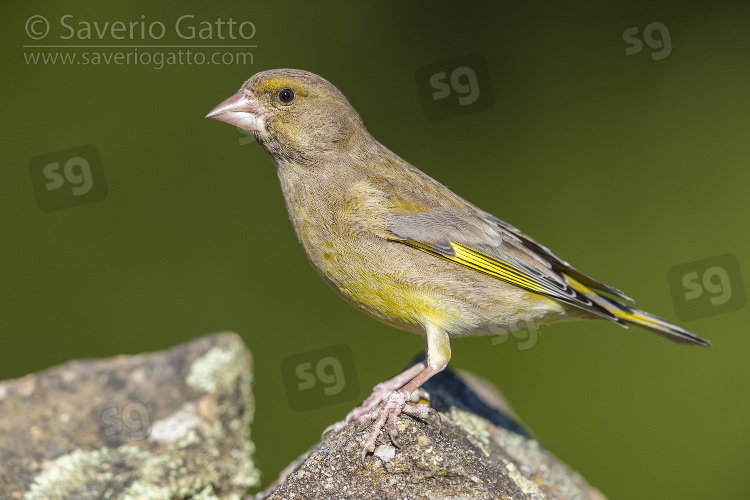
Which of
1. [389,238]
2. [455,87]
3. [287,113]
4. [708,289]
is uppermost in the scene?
[455,87]

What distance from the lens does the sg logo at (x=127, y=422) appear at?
3.51 m

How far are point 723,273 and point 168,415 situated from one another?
3.54m

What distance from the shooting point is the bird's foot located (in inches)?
115

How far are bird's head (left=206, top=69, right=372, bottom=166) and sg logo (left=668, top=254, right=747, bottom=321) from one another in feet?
8.73

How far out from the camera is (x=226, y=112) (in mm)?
3545

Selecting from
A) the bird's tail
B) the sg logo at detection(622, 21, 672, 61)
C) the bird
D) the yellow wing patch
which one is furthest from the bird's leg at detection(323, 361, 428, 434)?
the sg logo at detection(622, 21, 672, 61)

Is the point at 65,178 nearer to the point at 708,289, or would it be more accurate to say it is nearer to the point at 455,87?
the point at 455,87

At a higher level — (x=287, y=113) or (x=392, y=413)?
(x=287, y=113)

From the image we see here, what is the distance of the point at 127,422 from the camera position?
3580 mm

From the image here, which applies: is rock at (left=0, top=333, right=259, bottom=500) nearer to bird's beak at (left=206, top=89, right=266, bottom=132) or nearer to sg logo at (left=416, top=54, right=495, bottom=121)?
bird's beak at (left=206, top=89, right=266, bottom=132)

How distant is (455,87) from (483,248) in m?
2.03

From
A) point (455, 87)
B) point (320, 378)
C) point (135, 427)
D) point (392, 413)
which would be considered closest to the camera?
point (392, 413)

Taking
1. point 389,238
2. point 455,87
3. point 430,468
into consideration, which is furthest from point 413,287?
point 455,87

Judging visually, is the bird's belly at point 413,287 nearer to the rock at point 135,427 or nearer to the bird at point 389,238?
the bird at point 389,238
